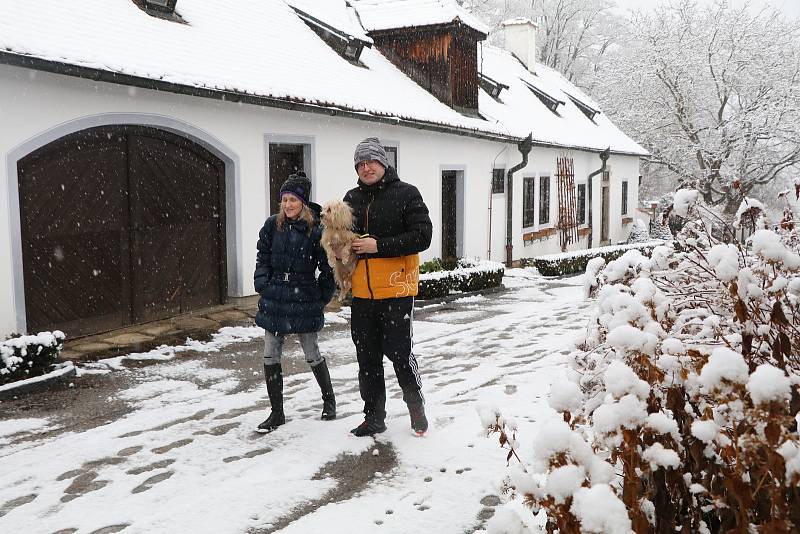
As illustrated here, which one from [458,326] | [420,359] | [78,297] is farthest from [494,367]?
[78,297]

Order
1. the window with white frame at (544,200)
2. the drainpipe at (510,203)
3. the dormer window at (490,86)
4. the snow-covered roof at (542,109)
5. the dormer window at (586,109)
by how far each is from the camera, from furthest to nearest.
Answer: the dormer window at (586,109) < the window with white frame at (544,200) < the dormer window at (490,86) < the snow-covered roof at (542,109) < the drainpipe at (510,203)

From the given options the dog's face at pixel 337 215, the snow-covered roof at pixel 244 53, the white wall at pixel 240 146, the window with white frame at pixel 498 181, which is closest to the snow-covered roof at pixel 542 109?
the snow-covered roof at pixel 244 53

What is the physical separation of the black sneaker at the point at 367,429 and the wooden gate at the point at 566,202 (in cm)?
1827

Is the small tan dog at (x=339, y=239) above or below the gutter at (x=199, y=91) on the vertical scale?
below

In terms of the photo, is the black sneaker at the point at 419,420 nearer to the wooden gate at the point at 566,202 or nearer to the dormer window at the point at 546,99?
the wooden gate at the point at 566,202

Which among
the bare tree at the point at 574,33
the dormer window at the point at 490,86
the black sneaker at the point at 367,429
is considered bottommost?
the black sneaker at the point at 367,429

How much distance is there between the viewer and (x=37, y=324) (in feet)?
24.3

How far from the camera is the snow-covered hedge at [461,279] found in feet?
38.8

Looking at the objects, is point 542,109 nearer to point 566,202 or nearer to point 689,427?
point 566,202

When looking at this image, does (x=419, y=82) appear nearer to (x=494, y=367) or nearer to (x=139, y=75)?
(x=139, y=75)

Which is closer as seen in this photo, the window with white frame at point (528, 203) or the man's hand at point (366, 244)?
the man's hand at point (366, 244)

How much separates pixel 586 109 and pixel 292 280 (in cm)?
2516

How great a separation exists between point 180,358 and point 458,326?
12.4 ft

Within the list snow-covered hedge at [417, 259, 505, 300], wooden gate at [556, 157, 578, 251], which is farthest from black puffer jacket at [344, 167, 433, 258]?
wooden gate at [556, 157, 578, 251]
